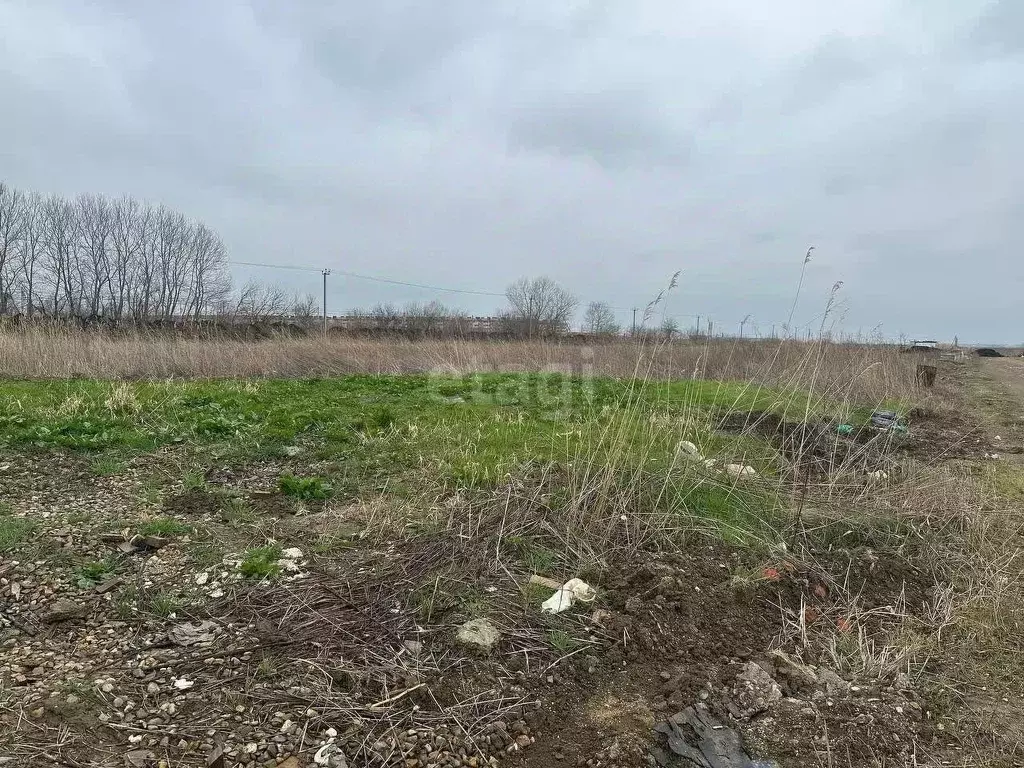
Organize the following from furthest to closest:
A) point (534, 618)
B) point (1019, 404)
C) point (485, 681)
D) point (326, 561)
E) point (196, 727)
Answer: point (1019, 404) → point (326, 561) → point (534, 618) → point (485, 681) → point (196, 727)

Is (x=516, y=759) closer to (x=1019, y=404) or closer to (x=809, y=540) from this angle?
(x=809, y=540)

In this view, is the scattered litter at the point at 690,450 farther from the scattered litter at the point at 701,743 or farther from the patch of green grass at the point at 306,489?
the patch of green grass at the point at 306,489

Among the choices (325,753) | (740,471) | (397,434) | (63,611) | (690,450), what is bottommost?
(325,753)

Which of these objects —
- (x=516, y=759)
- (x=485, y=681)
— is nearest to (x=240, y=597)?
(x=485, y=681)

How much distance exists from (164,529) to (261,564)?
2.57ft

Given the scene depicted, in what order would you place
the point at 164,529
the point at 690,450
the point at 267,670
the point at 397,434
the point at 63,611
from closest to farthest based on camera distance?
the point at 267,670
the point at 63,611
the point at 164,529
the point at 690,450
the point at 397,434

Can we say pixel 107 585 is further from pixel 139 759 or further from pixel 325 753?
pixel 325 753

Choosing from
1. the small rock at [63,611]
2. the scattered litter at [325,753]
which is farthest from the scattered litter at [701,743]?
the small rock at [63,611]

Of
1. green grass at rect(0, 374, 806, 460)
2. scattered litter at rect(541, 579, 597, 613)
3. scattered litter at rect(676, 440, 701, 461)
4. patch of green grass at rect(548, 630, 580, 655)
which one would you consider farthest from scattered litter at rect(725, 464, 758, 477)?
patch of green grass at rect(548, 630, 580, 655)

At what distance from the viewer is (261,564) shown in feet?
10.0

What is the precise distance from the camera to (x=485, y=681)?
2332 millimetres

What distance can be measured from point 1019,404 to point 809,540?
1149cm

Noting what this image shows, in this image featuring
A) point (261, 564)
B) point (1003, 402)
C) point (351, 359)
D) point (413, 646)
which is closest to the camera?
point (413, 646)

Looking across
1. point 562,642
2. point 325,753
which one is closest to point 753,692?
point 562,642
